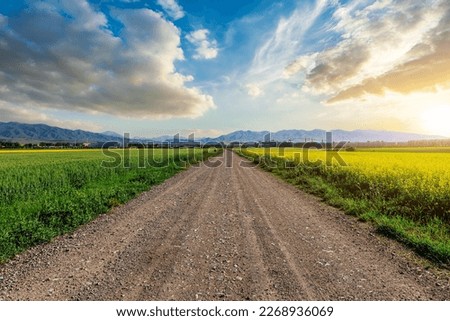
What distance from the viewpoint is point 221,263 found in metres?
5.71

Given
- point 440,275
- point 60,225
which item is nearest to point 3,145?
point 60,225

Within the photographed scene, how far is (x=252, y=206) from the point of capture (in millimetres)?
11398

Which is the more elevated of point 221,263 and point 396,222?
point 396,222

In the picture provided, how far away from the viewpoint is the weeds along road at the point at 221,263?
4.59m

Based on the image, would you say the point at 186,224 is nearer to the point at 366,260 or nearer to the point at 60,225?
the point at 60,225

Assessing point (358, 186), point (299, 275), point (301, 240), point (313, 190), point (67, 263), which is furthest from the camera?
point (313, 190)

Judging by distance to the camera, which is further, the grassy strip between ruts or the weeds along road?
the grassy strip between ruts

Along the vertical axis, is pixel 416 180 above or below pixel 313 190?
above

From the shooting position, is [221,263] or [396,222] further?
[396,222]

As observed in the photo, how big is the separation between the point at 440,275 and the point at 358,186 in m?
8.36

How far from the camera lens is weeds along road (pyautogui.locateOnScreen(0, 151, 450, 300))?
459cm

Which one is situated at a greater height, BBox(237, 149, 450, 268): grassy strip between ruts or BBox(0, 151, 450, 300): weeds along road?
BBox(237, 149, 450, 268): grassy strip between ruts

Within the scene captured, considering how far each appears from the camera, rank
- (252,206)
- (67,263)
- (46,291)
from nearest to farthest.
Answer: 1. (46,291)
2. (67,263)
3. (252,206)

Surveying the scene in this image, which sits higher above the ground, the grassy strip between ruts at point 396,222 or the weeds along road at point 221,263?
the grassy strip between ruts at point 396,222
